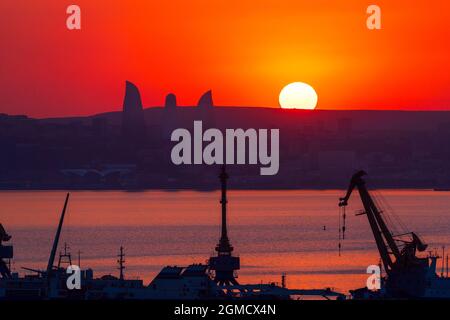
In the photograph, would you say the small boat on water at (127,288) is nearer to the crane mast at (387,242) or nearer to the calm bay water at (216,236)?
the crane mast at (387,242)

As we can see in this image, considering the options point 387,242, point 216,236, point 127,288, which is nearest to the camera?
point 127,288

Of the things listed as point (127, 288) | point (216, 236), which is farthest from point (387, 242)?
point (216, 236)

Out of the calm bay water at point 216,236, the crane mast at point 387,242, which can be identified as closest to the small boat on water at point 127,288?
the crane mast at point 387,242

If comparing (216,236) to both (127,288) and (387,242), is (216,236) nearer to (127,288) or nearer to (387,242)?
(387,242)

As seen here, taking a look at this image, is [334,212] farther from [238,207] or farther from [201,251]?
[201,251]

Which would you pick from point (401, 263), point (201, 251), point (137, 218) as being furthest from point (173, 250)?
point (137, 218)

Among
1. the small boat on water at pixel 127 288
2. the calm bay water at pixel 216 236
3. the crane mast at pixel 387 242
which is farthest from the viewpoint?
the calm bay water at pixel 216 236

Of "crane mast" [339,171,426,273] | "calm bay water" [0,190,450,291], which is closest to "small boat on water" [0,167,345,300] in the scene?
"crane mast" [339,171,426,273]
